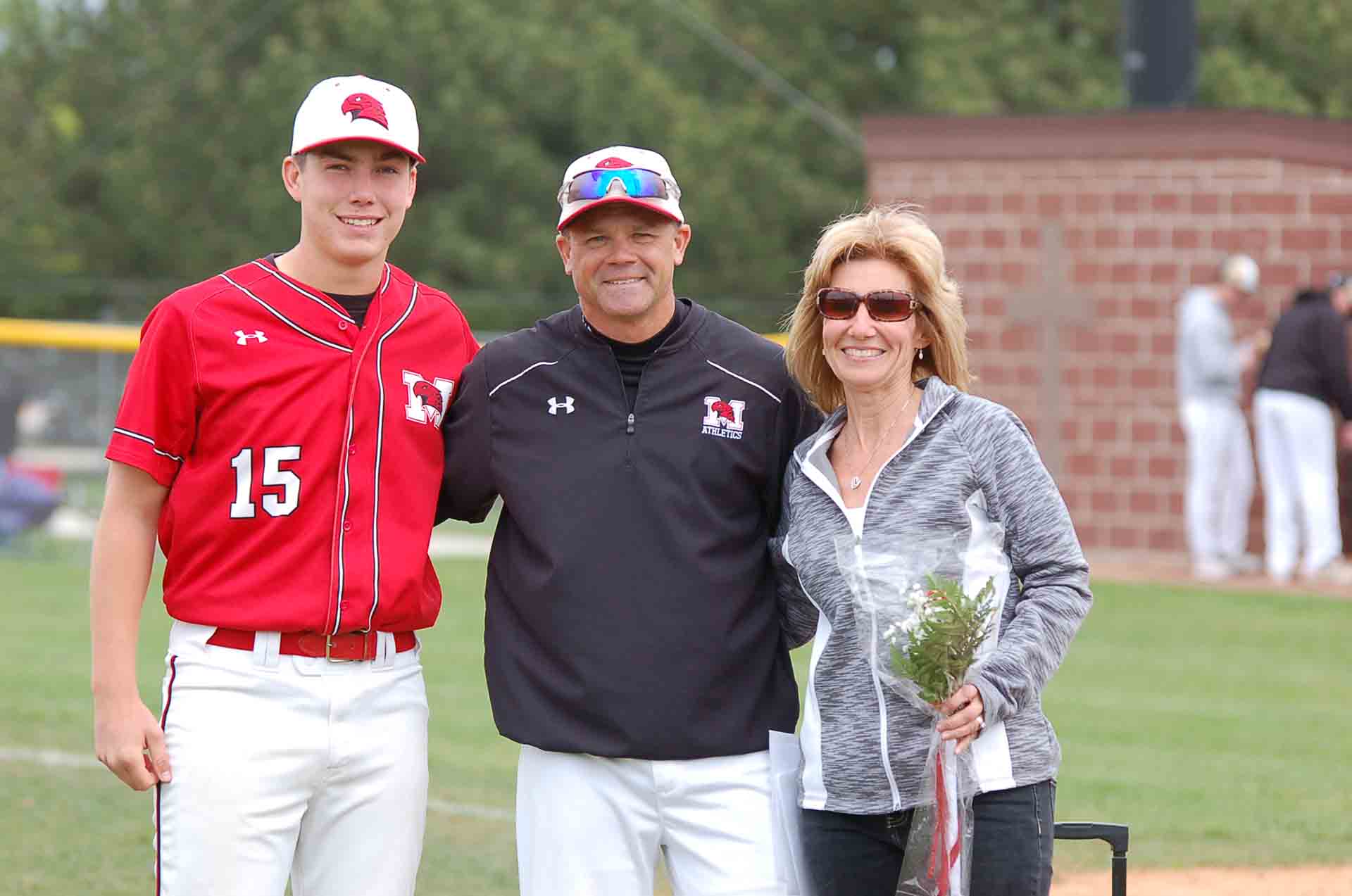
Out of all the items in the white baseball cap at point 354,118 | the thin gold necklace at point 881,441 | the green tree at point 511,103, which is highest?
the green tree at point 511,103

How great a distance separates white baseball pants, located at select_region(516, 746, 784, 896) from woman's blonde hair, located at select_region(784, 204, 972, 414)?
0.84 metres

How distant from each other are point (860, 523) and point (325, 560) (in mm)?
1085

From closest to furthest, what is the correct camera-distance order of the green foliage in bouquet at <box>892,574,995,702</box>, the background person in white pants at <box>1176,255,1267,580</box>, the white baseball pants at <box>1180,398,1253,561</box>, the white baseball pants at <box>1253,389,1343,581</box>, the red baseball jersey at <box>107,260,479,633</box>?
the green foliage in bouquet at <box>892,574,995,702</box>
the red baseball jersey at <box>107,260,479,633</box>
the white baseball pants at <box>1253,389,1343,581</box>
the background person in white pants at <box>1176,255,1267,580</box>
the white baseball pants at <box>1180,398,1253,561</box>

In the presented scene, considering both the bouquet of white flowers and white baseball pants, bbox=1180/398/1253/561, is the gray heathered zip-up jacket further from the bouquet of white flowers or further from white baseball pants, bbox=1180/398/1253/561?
white baseball pants, bbox=1180/398/1253/561

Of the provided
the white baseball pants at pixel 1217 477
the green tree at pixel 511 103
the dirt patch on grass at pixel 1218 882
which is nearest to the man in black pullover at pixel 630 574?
the dirt patch on grass at pixel 1218 882

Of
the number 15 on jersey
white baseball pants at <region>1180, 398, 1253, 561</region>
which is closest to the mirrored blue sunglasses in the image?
the number 15 on jersey

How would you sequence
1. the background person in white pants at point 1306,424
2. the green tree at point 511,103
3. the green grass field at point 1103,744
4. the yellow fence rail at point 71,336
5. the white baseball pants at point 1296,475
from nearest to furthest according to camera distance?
the green grass field at point 1103,744 < the background person in white pants at point 1306,424 < the white baseball pants at point 1296,475 < the yellow fence rail at point 71,336 < the green tree at point 511,103

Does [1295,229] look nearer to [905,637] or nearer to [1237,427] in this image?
[1237,427]

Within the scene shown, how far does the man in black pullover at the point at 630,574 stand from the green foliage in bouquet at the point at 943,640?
0.48 metres

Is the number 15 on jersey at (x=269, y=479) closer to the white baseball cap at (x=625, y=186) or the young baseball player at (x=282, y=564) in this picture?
the young baseball player at (x=282, y=564)

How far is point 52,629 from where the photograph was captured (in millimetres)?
12594

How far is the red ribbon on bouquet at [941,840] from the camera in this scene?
375 centimetres

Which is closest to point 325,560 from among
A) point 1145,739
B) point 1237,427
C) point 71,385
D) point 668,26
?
point 1145,739

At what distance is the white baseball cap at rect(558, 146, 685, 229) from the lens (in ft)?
13.3
